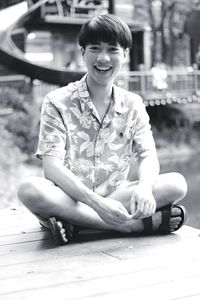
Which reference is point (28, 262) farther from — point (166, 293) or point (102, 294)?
point (166, 293)

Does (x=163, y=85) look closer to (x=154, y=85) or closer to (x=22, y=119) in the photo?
(x=154, y=85)

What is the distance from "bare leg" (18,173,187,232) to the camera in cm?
225

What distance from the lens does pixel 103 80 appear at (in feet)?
7.72

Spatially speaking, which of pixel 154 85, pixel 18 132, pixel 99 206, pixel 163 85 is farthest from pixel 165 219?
pixel 163 85

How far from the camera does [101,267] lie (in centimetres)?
193

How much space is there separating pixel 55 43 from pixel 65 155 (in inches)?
506

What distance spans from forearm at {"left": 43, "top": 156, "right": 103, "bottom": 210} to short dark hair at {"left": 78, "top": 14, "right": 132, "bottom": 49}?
1.72ft

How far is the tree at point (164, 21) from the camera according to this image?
17.5 meters

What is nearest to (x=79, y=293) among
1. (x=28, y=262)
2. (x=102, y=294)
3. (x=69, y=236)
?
(x=102, y=294)

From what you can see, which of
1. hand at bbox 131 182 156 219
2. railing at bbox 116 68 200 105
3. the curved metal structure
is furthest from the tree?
hand at bbox 131 182 156 219

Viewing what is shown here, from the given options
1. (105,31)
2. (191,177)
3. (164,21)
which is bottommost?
(191,177)

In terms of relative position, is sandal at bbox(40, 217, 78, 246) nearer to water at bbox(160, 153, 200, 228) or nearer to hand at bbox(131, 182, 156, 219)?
hand at bbox(131, 182, 156, 219)

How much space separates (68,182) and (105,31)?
2.07 feet

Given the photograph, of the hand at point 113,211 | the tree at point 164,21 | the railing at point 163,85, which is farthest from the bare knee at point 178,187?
the tree at point 164,21
